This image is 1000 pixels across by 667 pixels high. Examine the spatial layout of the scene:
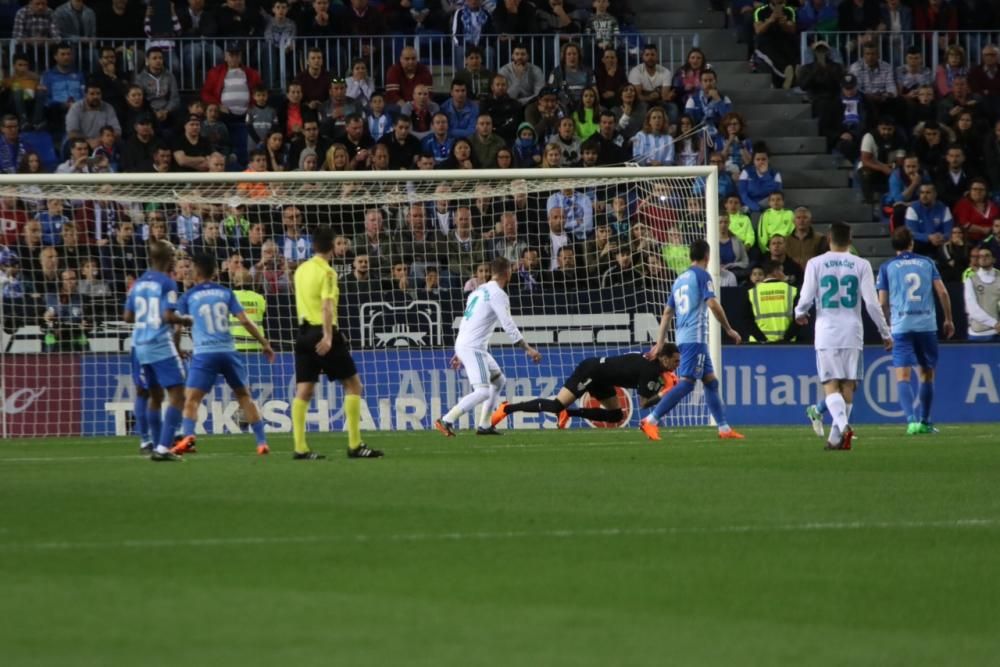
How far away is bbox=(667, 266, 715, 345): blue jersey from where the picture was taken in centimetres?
1758

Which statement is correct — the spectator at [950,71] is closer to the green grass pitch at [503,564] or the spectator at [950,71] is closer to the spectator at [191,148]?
the spectator at [191,148]

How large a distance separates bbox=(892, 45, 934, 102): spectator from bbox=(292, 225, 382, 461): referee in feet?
47.0

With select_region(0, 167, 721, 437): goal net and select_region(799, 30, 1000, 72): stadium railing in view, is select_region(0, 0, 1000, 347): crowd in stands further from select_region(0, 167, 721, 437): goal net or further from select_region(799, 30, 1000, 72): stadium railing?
select_region(799, 30, 1000, 72): stadium railing

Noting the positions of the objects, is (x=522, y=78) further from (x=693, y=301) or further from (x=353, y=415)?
(x=353, y=415)

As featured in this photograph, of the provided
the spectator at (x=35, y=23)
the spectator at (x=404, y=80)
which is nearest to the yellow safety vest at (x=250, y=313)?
the spectator at (x=404, y=80)

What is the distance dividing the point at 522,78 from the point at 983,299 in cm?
738

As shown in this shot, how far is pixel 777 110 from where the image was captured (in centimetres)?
2677

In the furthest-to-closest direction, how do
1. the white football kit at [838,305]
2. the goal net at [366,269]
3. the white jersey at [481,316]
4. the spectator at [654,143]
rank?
the spectator at [654,143] → the goal net at [366,269] → the white jersey at [481,316] → the white football kit at [838,305]

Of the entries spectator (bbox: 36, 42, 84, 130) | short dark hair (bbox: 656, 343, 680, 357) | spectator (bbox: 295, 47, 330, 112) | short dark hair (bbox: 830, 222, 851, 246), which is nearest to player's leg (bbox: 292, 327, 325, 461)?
short dark hair (bbox: 830, 222, 851, 246)

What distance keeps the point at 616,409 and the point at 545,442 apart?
9.34 feet

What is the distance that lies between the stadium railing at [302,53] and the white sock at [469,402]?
7641 millimetres

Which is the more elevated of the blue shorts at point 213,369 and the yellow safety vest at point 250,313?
the yellow safety vest at point 250,313

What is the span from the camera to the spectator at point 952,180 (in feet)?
81.9

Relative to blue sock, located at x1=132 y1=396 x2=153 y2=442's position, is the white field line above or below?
below
